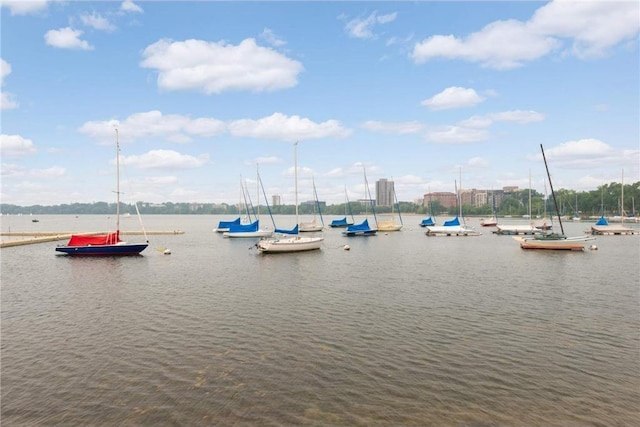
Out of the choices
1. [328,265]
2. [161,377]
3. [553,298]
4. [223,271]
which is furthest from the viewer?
[328,265]

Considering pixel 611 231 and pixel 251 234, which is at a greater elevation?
pixel 251 234

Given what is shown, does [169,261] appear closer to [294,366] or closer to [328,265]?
[328,265]

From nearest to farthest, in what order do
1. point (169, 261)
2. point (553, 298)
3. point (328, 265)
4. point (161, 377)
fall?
point (161, 377), point (553, 298), point (328, 265), point (169, 261)

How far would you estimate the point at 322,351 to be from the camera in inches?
734

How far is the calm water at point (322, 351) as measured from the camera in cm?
1318

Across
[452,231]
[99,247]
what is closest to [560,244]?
[452,231]

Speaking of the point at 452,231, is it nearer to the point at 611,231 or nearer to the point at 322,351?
the point at 611,231

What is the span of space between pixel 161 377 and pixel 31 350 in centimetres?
845

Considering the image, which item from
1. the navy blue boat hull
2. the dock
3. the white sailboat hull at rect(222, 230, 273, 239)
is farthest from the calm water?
the dock

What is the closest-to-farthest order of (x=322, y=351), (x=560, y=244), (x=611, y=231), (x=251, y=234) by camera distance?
(x=322, y=351), (x=560, y=244), (x=251, y=234), (x=611, y=231)

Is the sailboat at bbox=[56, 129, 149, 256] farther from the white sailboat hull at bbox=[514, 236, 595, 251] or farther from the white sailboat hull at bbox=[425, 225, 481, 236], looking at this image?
the white sailboat hull at bbox=[425, 225, 481, 236]

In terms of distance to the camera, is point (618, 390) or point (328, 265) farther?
point (328, 265)

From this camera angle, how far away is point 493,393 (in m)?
14.3

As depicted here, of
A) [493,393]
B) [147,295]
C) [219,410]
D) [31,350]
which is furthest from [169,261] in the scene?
[493,393]
